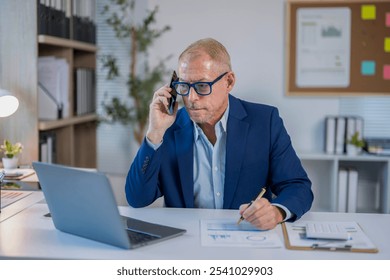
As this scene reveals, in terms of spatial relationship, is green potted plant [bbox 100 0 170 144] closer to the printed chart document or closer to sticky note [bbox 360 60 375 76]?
Result: sticky note [bbox 360 60 375 76]

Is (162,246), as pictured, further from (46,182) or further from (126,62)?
(126,62)

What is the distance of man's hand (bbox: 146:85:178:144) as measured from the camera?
199cm

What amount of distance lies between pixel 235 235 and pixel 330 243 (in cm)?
26

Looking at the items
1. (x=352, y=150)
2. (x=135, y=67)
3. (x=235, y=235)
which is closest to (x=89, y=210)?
(x=235, y=235)

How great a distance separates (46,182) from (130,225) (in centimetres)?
27

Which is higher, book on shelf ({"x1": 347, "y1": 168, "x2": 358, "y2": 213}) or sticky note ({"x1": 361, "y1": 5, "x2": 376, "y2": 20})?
sticky note ({"x1": 361, "y1": 5, "x2": 376, "y2": 20})

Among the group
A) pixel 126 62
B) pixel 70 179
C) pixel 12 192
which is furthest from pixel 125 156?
pixel 70 179

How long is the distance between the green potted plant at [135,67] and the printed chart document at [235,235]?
2.51 metres

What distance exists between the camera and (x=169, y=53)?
4180 mm

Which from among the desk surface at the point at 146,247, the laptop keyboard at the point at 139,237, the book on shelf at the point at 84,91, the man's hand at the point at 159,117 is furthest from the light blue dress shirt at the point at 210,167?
the book on shelf at the point at 84,91

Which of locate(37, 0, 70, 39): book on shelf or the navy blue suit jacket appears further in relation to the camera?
locate(37, 0, 70, 39): book on shelf

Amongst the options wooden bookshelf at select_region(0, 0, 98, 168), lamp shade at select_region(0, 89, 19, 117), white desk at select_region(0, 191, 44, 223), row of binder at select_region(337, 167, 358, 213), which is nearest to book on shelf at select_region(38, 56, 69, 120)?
wooden bookshelf at select_region(0, 0, 98, 168)

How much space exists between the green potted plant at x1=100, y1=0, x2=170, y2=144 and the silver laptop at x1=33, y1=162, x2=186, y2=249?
256 cm

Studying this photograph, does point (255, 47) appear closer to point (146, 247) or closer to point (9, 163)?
point (9, 163)
